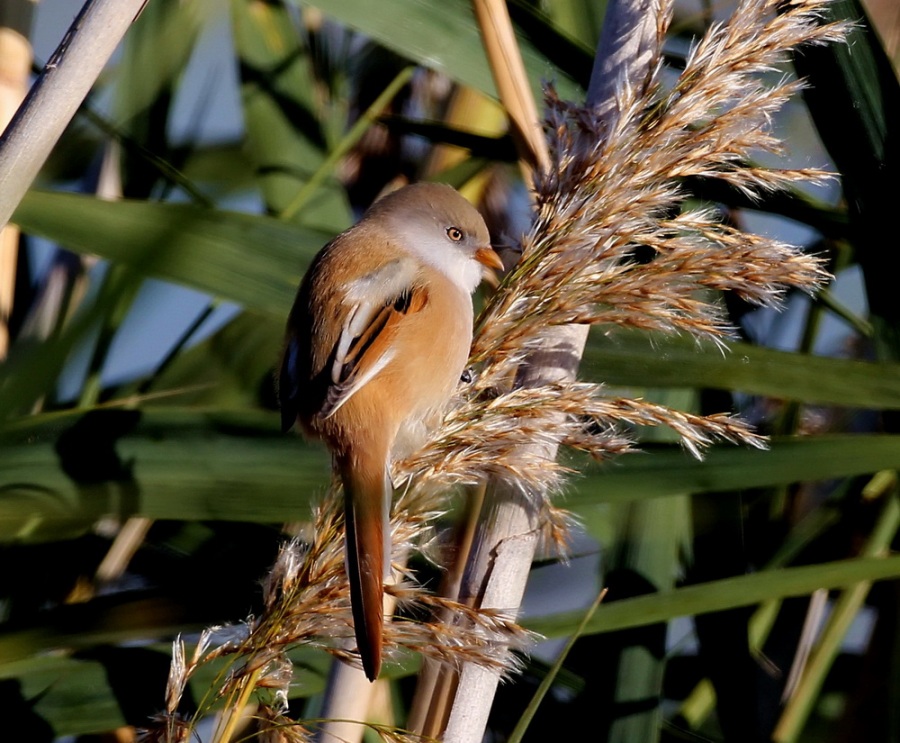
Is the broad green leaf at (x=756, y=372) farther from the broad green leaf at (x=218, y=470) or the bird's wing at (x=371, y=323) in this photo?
the bird's wing at (x=371, y=323)

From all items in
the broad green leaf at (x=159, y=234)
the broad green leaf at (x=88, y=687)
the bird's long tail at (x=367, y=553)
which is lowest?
the broad green leaf at (x=88, y=687)

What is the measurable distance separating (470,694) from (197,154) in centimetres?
162

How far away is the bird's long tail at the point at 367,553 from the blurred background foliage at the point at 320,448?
0.57 ft

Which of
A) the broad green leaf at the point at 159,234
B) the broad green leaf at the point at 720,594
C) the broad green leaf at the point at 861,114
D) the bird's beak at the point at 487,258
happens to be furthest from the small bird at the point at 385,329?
the broad green leaf at the point at 861,114

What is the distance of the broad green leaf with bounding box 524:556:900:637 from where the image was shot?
1363 millimetres

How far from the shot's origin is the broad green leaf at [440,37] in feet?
5.52

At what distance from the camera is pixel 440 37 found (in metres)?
1.70

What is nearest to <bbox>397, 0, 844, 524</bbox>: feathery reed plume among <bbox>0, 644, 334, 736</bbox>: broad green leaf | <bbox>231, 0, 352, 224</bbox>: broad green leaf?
<bbox>0, 644, 334, 736</bbox>: broad green leaf

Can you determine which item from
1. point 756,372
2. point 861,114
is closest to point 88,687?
point 756,372

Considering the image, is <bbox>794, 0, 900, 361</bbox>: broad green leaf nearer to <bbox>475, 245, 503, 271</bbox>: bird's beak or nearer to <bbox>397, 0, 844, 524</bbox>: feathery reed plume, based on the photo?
<bbox>397, 0, 844, 524</bbox>: feathery reed plume

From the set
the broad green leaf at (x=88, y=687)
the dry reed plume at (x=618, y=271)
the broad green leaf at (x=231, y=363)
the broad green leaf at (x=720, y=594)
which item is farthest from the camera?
the broad green leaf at (x=231, y=363)

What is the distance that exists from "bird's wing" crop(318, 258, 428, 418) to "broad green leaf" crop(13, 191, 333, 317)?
0.18 metres

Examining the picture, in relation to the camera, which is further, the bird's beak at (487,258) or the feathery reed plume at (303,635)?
the bird's beak at (487,258)

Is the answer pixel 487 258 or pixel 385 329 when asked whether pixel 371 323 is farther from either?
pixel 487 258
